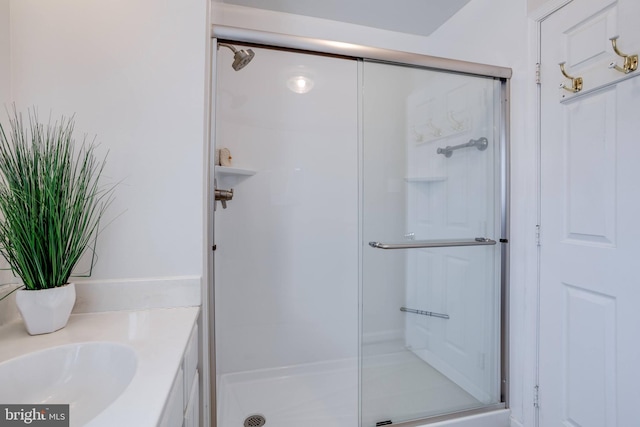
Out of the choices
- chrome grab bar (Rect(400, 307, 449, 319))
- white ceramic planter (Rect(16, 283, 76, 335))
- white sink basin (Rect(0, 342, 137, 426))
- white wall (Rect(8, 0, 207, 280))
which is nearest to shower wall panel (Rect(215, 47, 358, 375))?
chrome grab bar (Rect(400, 307, 449, 319))

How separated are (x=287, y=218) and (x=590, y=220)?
5.16 feet

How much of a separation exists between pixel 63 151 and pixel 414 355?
1.85 metres

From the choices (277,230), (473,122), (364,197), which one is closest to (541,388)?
(364,197)

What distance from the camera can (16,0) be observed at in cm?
96

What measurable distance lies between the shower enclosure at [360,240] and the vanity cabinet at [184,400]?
Result: 0.34 m

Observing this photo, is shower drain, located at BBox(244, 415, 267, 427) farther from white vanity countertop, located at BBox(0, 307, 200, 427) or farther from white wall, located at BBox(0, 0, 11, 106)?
white wall, located at BBox(0, 0, 11, 106)

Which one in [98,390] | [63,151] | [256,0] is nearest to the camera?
[98,390]

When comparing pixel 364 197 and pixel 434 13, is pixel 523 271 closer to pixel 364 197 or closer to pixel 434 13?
pixel 364 197

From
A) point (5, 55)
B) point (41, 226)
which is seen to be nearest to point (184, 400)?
point (41, 226)

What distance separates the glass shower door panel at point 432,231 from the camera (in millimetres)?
1639

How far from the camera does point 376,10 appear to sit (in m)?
2.04

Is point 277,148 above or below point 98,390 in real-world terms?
above

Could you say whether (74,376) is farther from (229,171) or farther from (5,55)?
(229,171)

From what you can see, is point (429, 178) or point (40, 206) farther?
point (429, 178)
